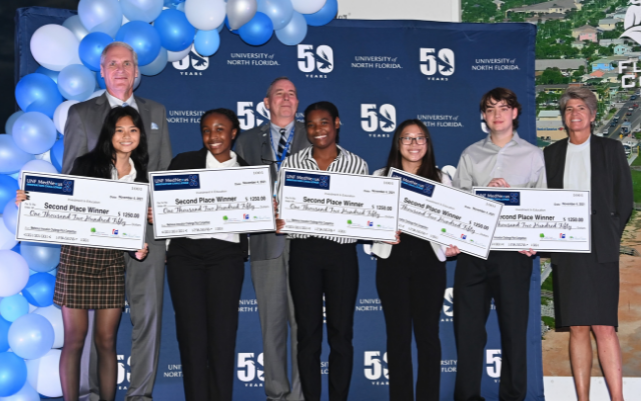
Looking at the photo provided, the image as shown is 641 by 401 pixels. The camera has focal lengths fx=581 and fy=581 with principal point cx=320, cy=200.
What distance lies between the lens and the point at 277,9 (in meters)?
4.02

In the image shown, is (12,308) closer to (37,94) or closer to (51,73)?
(37,94)

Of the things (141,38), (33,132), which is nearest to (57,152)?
(33,132)

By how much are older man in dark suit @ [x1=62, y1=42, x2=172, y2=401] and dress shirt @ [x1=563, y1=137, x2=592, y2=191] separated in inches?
104

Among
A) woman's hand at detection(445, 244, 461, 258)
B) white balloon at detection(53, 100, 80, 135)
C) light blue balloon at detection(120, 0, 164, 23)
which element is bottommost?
woman's hand at detection(445, 244, 461, 258)

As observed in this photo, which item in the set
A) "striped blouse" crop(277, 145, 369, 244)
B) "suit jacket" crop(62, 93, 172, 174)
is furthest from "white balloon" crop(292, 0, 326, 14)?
"suit jacket" crop(62, 93, 172, 174)

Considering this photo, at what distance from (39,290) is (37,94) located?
4.10 ft

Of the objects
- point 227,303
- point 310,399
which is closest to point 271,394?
point 310,399

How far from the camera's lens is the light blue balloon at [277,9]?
4012mm

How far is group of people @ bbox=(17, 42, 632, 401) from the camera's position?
329 centimetres

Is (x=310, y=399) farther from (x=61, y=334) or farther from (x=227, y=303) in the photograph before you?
(x=61, y=334)

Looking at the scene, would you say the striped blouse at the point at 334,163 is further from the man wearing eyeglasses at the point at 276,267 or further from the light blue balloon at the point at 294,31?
the light blue balloon at the point at 294,31

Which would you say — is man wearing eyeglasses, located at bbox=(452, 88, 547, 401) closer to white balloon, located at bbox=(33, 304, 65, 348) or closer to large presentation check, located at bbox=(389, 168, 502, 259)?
large presentation check, located at bbox=(389, 168, 502, 259)

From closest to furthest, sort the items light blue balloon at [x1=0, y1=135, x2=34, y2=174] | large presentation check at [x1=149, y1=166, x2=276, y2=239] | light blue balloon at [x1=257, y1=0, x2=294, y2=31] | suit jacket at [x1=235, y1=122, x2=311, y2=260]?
large presentation check at [x1=149, y1=166, x2=276, y2=239] < light blue balloon at [x1=0, y1=135, x2=34, y2=174] < suit jacket at [x1=235, y1=122, x2=311, y2=260] < light blue balloon at [x1=257, y1=0, x2=294, y2=31]

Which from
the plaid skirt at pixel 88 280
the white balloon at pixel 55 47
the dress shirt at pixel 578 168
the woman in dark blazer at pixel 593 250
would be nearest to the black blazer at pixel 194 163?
the plaid skirt at pixel 88 280
